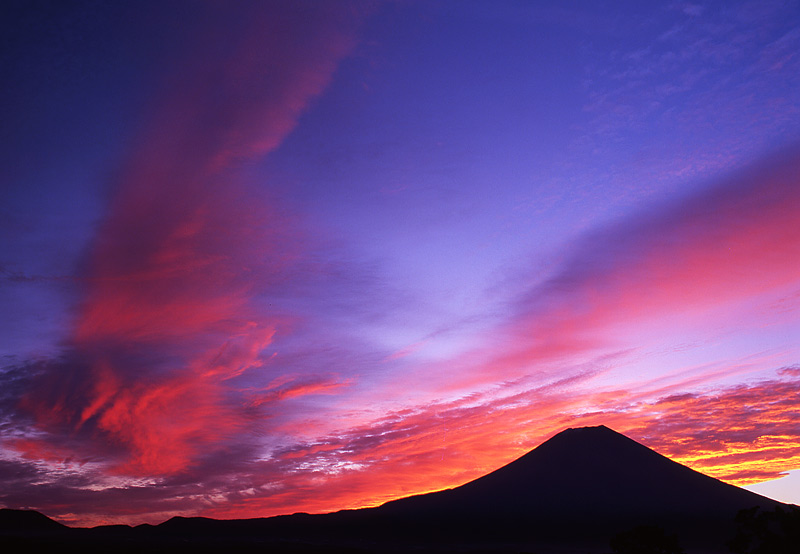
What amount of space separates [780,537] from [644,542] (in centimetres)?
1163

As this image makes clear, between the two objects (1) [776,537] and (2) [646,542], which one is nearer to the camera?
(1) [776,537]

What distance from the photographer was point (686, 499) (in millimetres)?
191375

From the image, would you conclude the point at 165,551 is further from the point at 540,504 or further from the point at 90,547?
the point at 540,504

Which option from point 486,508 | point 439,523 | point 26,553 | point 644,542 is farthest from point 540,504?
point 644,542

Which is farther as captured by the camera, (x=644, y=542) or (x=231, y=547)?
(x=231, y=547)

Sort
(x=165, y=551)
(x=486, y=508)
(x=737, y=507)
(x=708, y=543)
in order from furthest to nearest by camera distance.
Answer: (x=486, y=508), (x=737, y=507), (x=708, y=543), (x=165, y=551)

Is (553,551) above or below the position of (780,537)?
below

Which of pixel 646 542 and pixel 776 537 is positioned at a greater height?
pixel 776 537

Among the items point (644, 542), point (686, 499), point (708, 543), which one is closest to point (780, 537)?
point (644, 542)

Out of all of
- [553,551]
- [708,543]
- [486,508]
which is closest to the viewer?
[553,551]

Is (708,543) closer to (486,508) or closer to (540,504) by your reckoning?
(540,504)

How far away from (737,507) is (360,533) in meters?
119

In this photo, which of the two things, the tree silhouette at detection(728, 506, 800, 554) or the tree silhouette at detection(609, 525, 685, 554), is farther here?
the tree silhouette at detection(609, 525, 685, 554)

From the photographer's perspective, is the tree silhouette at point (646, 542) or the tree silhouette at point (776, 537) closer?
the tree silhouette at point (776, 537)
